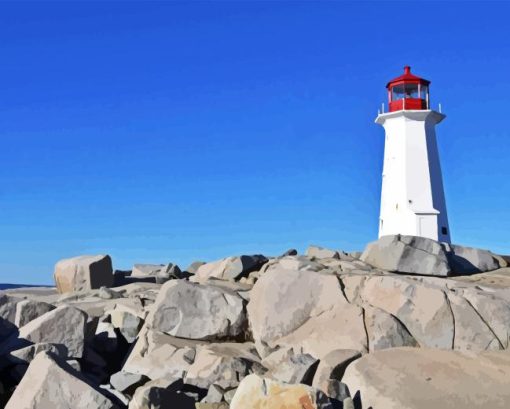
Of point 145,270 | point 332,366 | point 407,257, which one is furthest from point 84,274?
point 332,366

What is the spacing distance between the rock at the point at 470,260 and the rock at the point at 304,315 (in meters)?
6.06

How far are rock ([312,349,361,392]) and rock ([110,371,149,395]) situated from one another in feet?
7.33

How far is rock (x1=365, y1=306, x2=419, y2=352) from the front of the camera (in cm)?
834

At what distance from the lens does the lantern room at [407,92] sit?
80.6 feet

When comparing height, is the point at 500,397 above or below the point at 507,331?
below

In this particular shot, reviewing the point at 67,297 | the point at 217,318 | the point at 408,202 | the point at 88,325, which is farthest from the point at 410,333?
the point at 408,202

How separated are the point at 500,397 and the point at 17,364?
590 centimetres

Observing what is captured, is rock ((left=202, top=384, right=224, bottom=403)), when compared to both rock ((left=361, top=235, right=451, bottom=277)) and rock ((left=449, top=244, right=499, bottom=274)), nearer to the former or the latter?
rock ((left=361, top=235, right=451, bottom=277))

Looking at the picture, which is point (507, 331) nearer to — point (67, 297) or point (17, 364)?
point (17, 364)

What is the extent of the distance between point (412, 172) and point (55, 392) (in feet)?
61.0

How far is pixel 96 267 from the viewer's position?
1494cm

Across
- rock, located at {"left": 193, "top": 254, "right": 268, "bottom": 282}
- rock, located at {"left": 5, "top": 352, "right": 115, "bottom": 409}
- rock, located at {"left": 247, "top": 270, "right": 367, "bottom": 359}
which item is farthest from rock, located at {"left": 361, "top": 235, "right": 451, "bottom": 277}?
rock, located at {"left": 5, "top": 352, "right": 115, "bottom": 409}

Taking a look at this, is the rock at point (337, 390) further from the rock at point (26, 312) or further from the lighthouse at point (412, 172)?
the lighthouse at point (412, 172)

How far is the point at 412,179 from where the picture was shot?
23.5m
